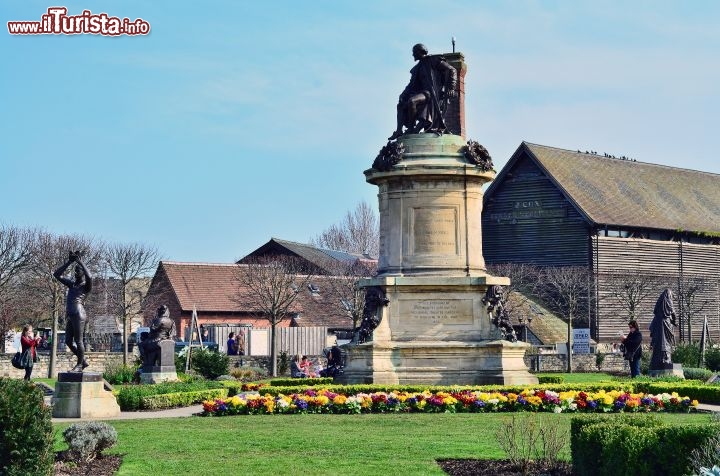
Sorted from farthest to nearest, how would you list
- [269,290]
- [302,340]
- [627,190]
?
[627,190]
[302,340]
[269,290]

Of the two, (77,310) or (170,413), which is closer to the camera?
(77,310)

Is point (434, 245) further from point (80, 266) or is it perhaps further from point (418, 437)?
point (418, 437)

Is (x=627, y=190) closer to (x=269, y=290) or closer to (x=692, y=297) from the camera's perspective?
(x=692, y=297)

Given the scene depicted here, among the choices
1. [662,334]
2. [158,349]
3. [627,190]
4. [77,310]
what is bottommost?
[158,349]

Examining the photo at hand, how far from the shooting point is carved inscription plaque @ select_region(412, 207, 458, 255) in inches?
1088

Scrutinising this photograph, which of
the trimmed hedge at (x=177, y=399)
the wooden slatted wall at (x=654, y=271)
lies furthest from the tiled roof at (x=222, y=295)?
the trimmed hedge at (x=177, y=399)

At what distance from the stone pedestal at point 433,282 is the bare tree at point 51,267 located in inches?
895

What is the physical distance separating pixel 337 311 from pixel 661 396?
161ft

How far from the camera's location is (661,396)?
23500 mm

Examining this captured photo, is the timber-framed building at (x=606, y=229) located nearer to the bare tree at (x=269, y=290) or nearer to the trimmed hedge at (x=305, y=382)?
the bare tree at (x=269, y=290)

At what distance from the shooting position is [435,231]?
90.8 feet

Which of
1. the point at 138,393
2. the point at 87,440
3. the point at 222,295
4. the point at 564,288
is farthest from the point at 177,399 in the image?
the point at 222,295

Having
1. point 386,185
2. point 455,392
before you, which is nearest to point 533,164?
point 386,185

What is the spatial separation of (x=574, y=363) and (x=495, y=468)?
37.4m
